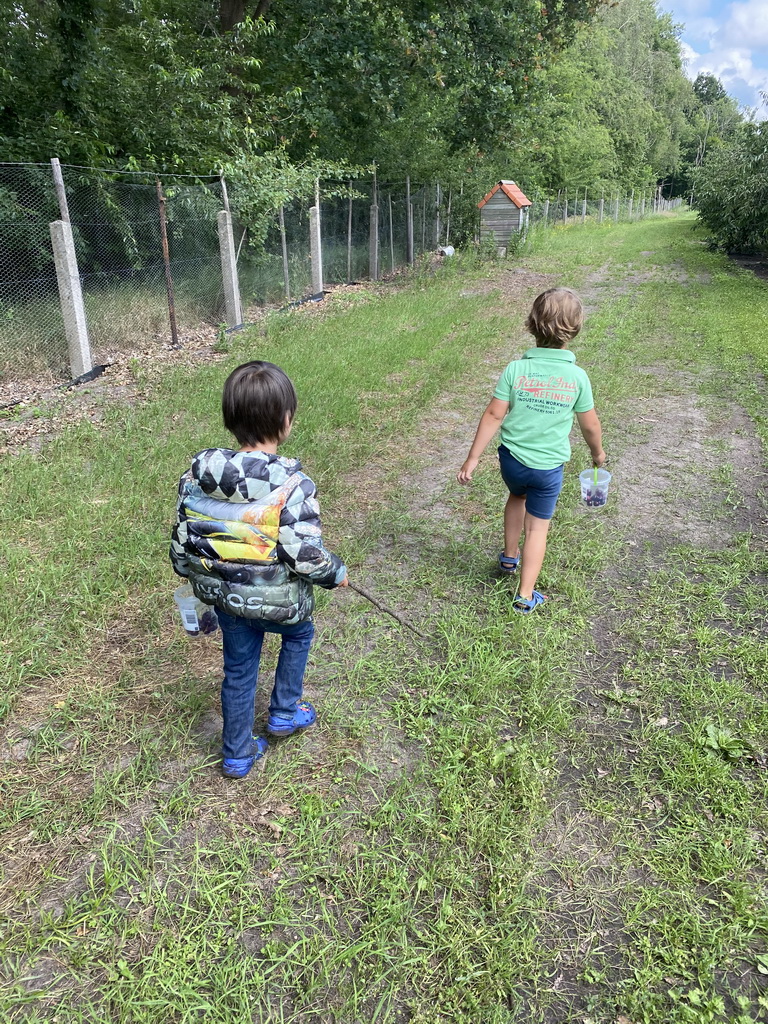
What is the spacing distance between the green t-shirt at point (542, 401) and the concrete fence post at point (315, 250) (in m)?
11.2

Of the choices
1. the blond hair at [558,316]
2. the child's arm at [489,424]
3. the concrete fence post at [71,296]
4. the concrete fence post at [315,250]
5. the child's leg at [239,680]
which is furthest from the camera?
the concrete fence post at [315,250]

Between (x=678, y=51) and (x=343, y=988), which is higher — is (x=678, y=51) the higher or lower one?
the higher one

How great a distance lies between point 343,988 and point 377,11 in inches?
644

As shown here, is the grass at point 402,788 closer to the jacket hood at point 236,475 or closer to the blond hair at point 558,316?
the jacket hood at point 236,475

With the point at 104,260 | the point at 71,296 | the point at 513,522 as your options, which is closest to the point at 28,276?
the point at 71,296

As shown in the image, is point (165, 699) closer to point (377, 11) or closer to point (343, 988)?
point (343, 988)

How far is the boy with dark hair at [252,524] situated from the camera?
2.15m

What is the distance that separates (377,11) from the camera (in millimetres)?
13680

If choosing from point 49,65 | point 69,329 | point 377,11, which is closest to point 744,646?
point 69,329

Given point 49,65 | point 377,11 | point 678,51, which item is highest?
point 678,51

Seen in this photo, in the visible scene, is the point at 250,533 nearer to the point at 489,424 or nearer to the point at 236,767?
the point at 236,767

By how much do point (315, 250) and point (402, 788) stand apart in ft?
42.9

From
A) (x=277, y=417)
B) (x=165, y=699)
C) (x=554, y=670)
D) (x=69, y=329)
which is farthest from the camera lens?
(x=69, y=329)

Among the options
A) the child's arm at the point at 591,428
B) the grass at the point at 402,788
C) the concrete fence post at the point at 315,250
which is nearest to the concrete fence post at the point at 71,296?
the grass at the point at 402,788
